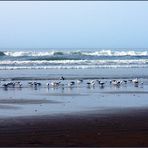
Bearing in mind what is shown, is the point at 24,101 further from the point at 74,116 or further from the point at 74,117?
the point at 74,117

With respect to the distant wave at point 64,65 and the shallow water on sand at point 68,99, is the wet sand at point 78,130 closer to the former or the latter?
the shallow water on sand at point 68,99

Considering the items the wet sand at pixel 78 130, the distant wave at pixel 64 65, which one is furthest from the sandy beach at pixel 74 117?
the distant wave at pixel 64 65

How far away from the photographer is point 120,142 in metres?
10.8

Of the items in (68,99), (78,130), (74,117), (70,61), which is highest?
(70,61)

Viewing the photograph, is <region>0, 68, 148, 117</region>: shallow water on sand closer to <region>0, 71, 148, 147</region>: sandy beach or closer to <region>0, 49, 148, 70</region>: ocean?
<region>0, 71, 148, 147</region>: sandy beach

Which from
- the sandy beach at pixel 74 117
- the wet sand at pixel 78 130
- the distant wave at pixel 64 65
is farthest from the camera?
the distant wave at pixel 64 65

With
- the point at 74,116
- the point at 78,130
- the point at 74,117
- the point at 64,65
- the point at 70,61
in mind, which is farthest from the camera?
the point at 70,61

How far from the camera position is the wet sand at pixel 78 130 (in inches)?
428

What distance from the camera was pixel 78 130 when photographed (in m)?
12.3

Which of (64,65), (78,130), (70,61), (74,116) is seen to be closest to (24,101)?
(74,116)

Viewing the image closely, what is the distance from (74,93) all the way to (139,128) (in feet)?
30.7

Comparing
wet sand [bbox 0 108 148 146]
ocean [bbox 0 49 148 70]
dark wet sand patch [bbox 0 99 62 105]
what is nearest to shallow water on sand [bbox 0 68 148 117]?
dark wet sand patch [bbox 0 99 62 105]

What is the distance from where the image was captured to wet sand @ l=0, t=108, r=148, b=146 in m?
10.9

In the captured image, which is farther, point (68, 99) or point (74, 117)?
point (68, 99)
